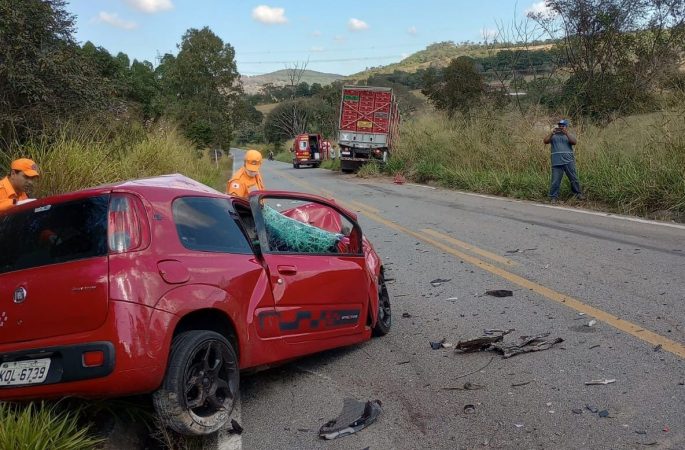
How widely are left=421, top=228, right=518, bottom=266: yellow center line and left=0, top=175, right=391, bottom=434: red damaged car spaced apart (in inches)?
161

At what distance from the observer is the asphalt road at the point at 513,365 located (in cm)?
337

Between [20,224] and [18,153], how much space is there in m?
6.27

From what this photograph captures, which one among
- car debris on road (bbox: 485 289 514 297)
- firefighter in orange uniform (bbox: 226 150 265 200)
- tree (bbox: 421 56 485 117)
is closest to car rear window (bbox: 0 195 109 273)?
firefighter in orange uniform (bbox: 226 150 265 200)

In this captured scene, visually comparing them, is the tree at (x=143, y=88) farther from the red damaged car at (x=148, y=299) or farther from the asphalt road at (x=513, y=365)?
the red damaged car at (x=148, y=299)

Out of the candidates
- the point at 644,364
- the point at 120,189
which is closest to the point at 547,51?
the point at 644,364

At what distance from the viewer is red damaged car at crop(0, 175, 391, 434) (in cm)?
296

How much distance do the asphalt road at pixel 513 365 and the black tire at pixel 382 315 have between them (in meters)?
0.10

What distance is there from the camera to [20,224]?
348 cm

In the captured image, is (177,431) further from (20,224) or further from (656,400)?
(656,400)

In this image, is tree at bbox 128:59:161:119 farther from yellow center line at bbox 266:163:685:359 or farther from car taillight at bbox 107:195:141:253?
car taillight at bbox 107:195:141:253

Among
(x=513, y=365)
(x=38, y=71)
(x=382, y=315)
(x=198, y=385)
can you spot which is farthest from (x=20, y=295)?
(x=38, y=71)

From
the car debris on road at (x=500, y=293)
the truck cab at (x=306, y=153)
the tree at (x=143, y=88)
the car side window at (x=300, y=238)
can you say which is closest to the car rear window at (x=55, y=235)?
the car side window at (x=300, y=238)

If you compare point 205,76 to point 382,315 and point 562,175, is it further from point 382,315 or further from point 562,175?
point 382,315

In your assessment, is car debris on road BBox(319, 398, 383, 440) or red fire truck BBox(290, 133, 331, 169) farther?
red fire truck BBox(290, 133, 331, 169)
